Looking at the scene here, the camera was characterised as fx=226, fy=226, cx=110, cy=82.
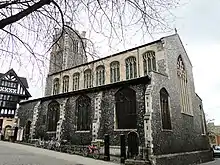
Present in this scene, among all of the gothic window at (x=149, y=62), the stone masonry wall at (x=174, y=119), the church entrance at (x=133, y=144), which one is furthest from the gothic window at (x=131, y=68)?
the church entrance at (x=133, y=144)

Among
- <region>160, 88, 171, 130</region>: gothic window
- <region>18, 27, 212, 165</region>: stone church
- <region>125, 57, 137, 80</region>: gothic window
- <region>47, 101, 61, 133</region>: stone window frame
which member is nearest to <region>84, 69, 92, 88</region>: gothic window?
<region>18, 27, 212, 165</region>: stone church

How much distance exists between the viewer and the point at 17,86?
121 ft

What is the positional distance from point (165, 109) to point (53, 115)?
12.0 m

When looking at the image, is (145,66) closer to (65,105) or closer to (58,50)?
(65,105)

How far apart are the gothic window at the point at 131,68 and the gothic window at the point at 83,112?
15.7ft

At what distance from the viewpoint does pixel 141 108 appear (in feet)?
52.2

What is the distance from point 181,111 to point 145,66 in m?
5.13

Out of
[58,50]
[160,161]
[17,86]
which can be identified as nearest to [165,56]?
[160,161]

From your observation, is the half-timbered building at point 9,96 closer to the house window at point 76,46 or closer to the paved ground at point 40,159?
the paved ground at point 40,159

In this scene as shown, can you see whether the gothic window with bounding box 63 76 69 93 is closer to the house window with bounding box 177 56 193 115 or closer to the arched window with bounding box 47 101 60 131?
the arched window with bounding box 47 101 60 131

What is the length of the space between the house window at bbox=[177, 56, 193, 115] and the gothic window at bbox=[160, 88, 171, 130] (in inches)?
131

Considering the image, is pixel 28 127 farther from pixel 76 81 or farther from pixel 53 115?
pixel 76 81

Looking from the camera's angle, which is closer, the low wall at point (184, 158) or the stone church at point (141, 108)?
the low wall at point (184, 158)

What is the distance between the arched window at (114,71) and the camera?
2328cm
